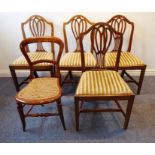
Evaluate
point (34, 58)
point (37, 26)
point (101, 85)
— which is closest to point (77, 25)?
point (37, 26)

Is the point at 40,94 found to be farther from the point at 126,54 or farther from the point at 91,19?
the point at 91,19

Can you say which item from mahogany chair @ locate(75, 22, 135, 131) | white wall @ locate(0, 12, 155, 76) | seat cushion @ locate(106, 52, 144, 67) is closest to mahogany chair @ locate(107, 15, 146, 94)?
seat cushion @ locate(106, 52, 144, 67)

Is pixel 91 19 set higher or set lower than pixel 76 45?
higher

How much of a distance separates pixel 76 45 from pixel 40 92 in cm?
125

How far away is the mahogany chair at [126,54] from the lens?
85.7 inches

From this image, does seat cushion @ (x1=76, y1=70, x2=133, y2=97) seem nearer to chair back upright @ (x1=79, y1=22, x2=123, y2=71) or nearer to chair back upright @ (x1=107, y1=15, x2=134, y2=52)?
chair back upright @ (x1=79, y1=22, x2=123, y2=71)

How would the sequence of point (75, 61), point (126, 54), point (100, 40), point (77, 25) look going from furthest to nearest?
1. point (77, 25)
2. point (126, 54)
3. point (75, 61)
4. point (100, 40)

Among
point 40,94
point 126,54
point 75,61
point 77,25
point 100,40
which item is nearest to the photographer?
point 40,94

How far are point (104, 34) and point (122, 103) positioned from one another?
91 centimetres

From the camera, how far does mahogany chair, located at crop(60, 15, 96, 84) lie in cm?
217

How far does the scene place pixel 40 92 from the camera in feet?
5.45

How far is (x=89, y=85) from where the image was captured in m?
1.70
